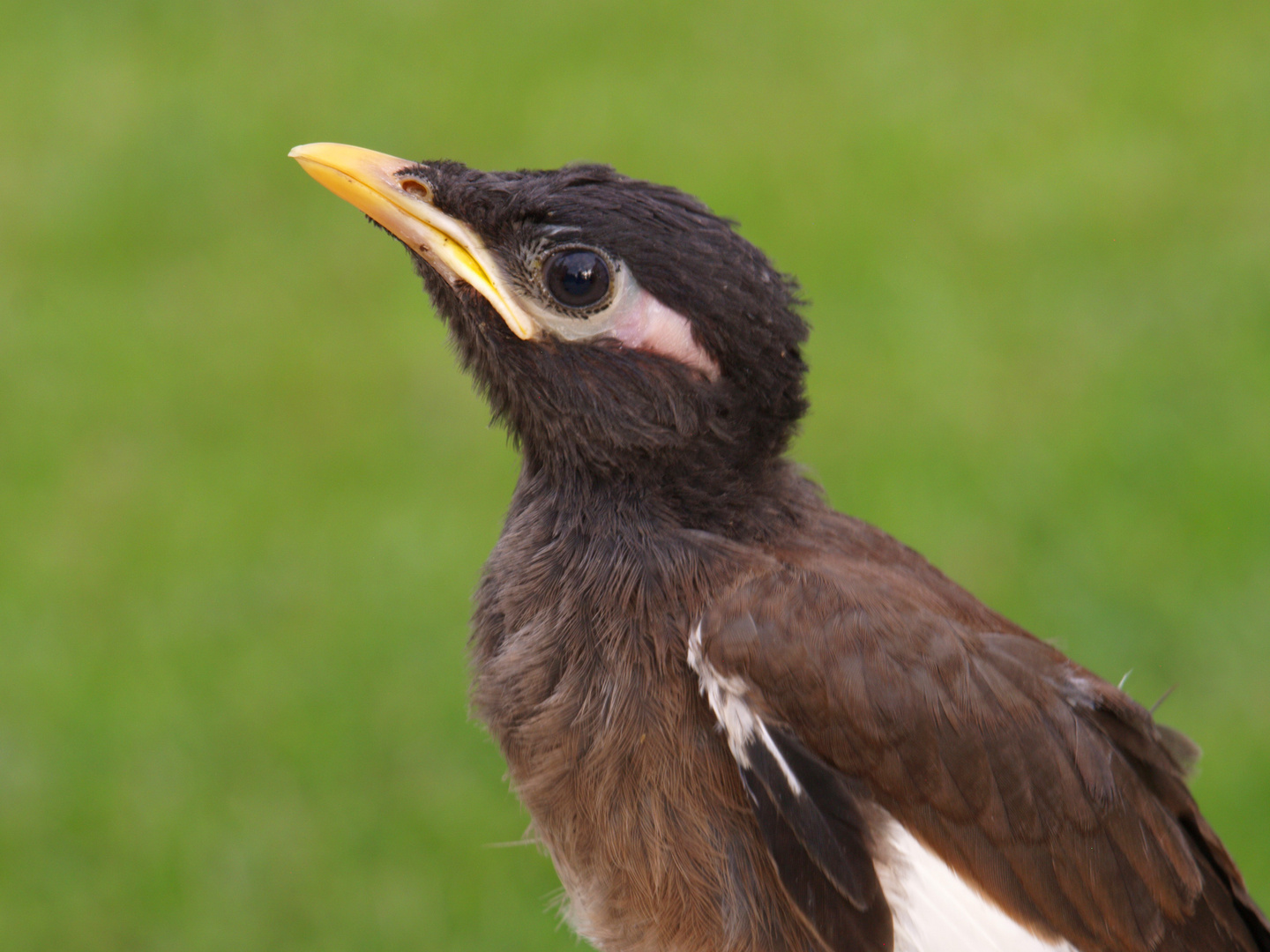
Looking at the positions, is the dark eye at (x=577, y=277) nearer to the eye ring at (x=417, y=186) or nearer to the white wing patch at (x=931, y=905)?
the eye ring at (x=417, y=186)

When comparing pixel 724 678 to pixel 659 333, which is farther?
pixel 659 333

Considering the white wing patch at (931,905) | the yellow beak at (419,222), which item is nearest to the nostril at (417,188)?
the yellow beak at (419,222)

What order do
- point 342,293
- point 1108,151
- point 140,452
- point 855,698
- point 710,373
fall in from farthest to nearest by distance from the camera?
point 1108,151, point 342,293, point 140,452, point 710,373, point 855,698

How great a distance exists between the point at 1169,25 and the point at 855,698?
827cm

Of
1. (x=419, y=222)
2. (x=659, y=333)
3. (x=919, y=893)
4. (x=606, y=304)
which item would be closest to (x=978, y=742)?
(x=919, y=893)

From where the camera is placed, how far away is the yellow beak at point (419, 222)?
3207 millimetres

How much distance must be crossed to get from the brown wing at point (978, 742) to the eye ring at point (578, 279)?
71 cm

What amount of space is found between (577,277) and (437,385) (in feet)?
14.6

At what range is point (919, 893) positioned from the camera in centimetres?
305

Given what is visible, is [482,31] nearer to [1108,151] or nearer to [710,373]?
[1108,151]

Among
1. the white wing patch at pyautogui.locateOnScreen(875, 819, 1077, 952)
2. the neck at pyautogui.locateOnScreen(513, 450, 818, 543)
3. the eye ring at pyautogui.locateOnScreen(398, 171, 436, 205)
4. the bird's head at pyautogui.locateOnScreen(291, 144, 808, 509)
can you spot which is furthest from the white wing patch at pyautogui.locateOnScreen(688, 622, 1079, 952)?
the eye ring at pyautogui.locateOnScreen(398, 171, 436, 205)

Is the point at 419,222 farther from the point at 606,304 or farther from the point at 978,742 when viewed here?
the point at 978,742

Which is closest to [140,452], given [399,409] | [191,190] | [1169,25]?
[399,409]

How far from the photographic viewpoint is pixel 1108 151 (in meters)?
8.81
